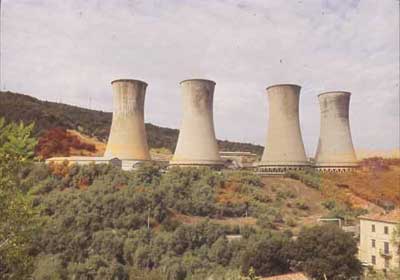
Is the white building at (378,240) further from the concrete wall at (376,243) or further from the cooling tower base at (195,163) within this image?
the cooling tower base at (195,163)

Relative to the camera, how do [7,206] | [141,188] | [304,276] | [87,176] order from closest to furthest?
1. [7,206]
2. [304,276]
3. [141,188]
4. [87,176]

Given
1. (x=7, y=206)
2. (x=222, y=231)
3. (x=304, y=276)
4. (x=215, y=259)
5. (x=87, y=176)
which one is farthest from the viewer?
(x=87, y=176)

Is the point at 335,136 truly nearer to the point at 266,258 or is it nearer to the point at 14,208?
the point at 266,258

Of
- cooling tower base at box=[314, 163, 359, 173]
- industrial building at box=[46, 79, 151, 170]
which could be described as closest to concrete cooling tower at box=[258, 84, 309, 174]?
cooling tower base at box=[314, 163, 359, 173]

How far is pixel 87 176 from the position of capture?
63.0ft

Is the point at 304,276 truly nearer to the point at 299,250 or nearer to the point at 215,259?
the point at 299,250

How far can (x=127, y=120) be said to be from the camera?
19.7 m

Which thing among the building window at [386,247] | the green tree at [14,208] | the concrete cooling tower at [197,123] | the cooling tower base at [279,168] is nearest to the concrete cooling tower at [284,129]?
the cooling tower base at [279,168]

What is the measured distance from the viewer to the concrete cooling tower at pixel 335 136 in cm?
2247

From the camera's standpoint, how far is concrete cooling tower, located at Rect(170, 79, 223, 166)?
65.2ft

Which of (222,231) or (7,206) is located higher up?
(7,206)

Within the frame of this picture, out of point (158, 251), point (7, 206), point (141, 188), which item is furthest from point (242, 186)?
point (7, 206)

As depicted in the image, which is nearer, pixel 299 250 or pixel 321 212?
pixel 299 250

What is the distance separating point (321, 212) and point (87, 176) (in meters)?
10.1
